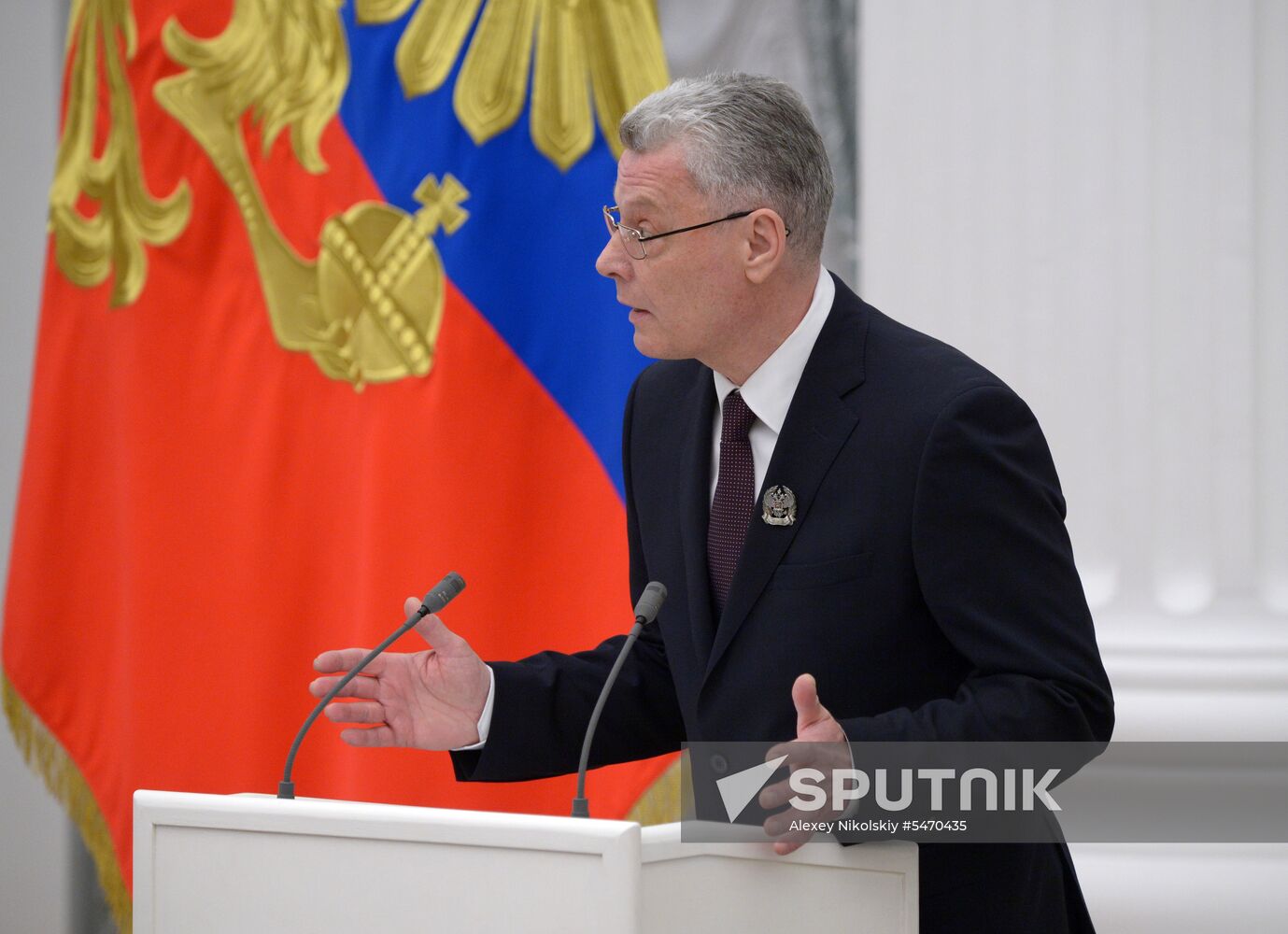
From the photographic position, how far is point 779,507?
147cm

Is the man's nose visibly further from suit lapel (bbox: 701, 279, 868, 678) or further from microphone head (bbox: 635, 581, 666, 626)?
microphone head (bbox: 635, 581, 666, 626)

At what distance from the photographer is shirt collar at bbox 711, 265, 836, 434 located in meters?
1.59

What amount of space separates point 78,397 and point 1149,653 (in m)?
2.45

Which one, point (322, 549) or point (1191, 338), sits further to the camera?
point (322, 549)

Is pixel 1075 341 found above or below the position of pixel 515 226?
below

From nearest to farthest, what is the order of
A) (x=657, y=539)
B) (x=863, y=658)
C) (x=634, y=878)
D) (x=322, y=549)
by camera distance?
(x=634, y=878)
(x=863, y=658)
(x=657, y=539)
(x=322, y=549)

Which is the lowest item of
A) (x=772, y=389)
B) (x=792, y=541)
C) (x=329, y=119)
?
(x=792, y=541)

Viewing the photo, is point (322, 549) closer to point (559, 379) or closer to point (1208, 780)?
point (559, 379)

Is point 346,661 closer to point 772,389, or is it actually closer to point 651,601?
point 651,601

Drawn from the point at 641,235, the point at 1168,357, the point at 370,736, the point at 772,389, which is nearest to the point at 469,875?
the point at 370,736

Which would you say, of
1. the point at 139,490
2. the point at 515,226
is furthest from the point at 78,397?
the point at 515,226

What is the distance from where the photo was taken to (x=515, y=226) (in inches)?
109

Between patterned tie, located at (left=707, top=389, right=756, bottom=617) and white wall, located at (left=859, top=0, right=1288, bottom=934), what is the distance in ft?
2.83

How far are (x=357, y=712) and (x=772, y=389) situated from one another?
24.3 inches
